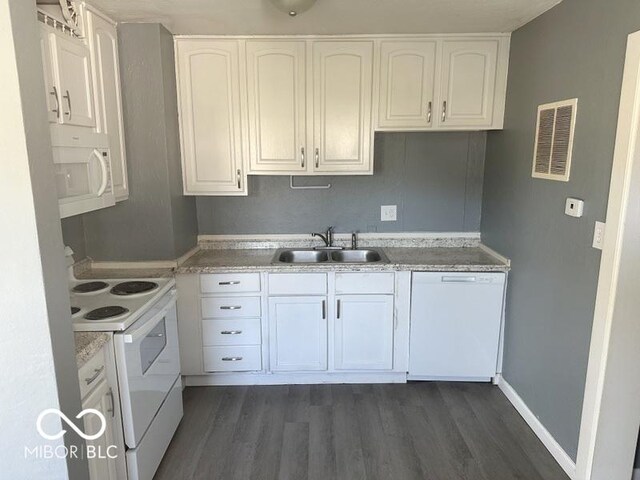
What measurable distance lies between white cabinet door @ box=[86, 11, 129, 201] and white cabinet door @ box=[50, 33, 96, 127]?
0.27ft

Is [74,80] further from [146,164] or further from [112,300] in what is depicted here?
[112,300]

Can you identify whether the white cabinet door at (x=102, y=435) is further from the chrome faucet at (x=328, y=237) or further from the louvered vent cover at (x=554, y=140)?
the louvered vent cover at (x=554, y=140)

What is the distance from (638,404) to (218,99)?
2823 millimetres

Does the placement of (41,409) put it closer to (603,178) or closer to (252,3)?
(252,3)

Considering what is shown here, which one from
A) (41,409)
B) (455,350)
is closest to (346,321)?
(455,350)

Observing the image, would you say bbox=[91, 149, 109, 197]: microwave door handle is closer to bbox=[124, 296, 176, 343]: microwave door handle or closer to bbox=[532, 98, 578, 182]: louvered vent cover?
bbox=[124, 296, 176, 343]: microwave door handle

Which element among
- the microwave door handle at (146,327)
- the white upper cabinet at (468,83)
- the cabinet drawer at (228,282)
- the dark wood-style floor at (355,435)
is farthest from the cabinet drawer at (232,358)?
the white upper cabinet at (468,83)

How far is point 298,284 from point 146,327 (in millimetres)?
1076

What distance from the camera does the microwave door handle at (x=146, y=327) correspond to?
1.77 metres

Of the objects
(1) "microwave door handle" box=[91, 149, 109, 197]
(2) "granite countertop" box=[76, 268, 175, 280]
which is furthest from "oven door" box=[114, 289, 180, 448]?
(1) "microwave door handle" box=[91, 149, 109, 197]

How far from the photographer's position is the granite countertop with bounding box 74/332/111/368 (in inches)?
60.9

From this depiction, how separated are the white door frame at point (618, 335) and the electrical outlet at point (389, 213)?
5.26 ft

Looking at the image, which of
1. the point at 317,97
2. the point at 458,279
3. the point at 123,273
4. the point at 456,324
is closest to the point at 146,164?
the point at 123,273

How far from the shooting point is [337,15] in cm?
237
